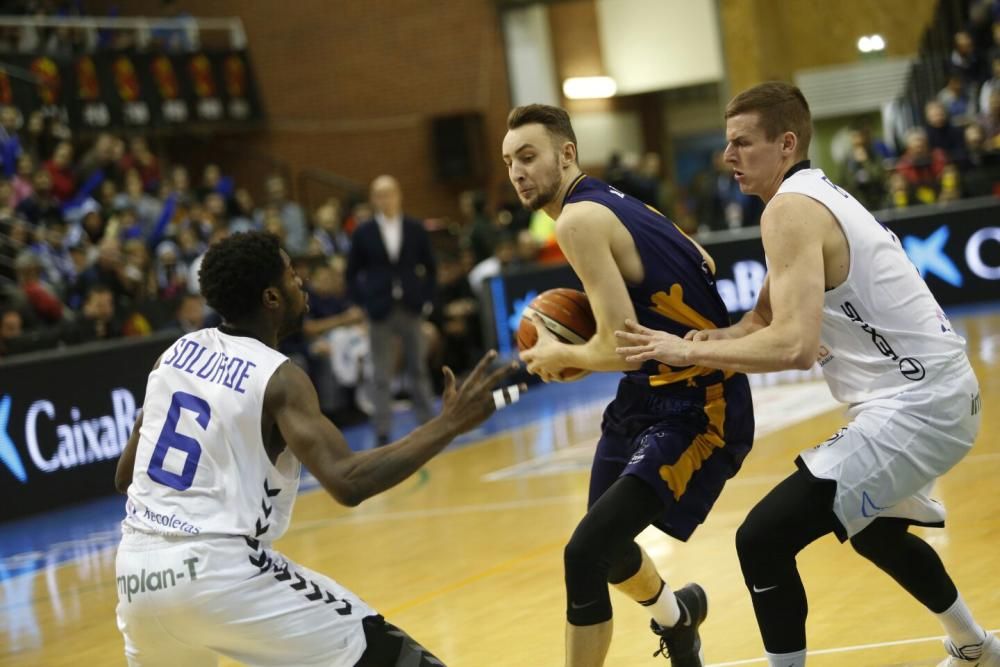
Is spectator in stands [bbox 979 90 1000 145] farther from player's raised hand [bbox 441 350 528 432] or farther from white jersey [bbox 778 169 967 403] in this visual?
player's raised hand [bbox 441 350 528 432]

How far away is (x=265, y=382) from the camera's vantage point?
360 centimetres

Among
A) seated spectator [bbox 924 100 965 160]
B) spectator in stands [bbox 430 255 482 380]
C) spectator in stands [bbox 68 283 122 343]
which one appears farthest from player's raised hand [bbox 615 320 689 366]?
seated spectator [bbox 924 100 965 160]

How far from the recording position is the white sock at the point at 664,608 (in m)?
4.78

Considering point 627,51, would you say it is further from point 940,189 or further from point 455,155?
point 940,189

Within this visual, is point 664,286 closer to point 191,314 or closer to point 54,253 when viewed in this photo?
point 191,314

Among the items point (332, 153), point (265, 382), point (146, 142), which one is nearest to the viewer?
point (265, 382)

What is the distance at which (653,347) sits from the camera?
4023mm

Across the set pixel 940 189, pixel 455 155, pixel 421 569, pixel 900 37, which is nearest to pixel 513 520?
pixel 421 569

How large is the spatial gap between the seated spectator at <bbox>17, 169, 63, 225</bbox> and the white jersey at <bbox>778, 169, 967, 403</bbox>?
1328 cm

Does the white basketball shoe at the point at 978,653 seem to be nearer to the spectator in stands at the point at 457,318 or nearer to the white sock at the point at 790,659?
the white sock at the point at 790,659

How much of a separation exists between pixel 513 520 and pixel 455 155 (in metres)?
14.9

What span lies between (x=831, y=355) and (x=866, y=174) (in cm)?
1358

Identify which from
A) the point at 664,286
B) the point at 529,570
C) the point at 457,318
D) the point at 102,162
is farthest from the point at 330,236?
the point at 664,286

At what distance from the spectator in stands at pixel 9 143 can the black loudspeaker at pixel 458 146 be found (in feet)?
24.3
